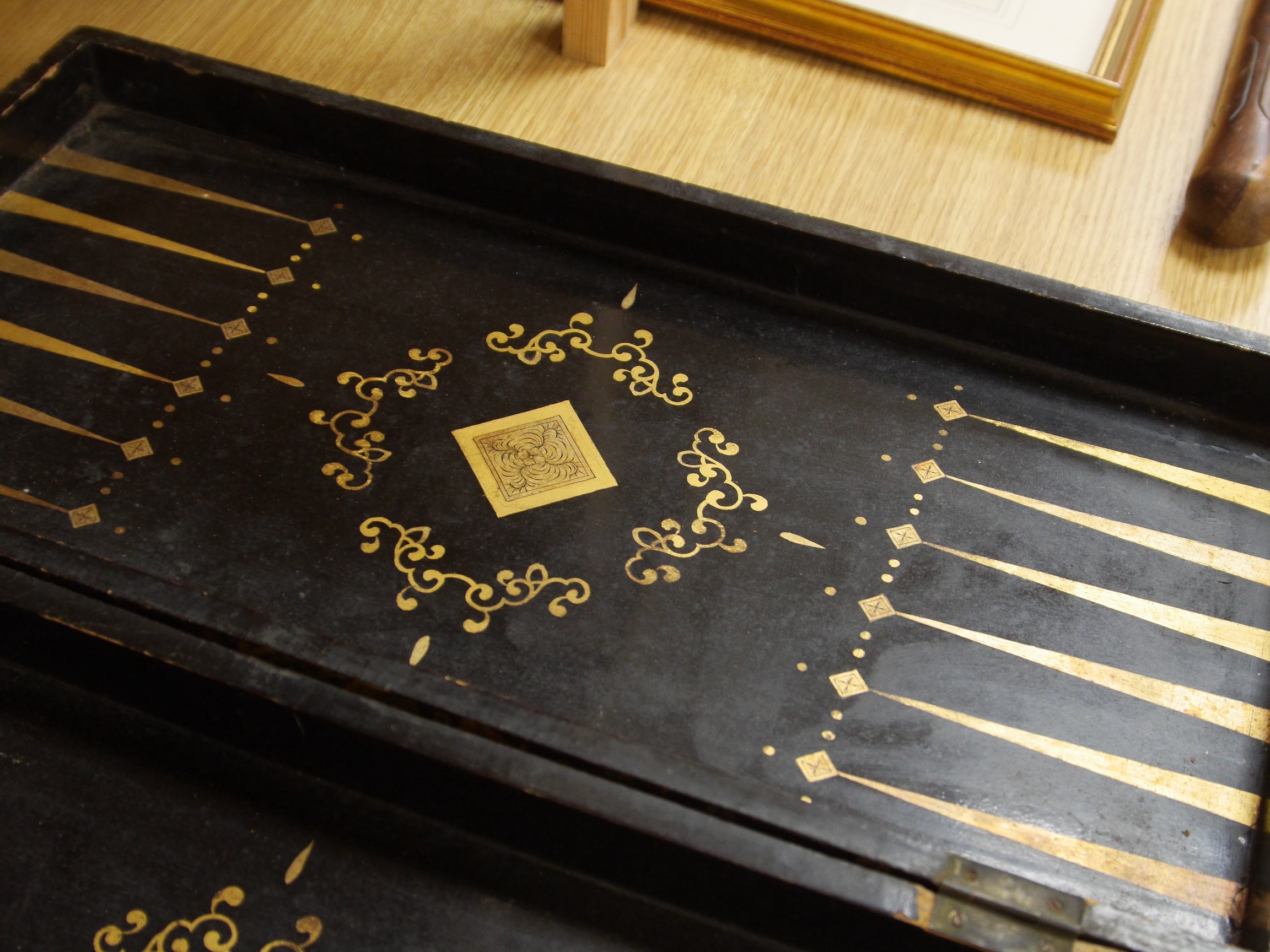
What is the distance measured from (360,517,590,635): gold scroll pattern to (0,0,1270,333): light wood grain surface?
843mm

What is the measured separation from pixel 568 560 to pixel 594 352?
39 cm

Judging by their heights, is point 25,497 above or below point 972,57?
below

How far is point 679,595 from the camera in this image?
5.56ft

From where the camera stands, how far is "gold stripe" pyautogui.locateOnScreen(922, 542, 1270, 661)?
1.69 metres

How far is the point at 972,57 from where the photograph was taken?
235cm

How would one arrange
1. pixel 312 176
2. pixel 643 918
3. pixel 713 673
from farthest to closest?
pixel 312 176, pixel 713 673, pixel 643 918

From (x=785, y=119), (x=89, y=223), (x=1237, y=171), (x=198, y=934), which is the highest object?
(x=1237, y=171)

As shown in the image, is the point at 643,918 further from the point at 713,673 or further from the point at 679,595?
the point at 679,595

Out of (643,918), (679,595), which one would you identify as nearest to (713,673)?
(679,595)

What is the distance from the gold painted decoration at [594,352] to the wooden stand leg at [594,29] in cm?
67

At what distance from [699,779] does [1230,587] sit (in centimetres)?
91

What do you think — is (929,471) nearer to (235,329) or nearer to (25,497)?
(235,329)

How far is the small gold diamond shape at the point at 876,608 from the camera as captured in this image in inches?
66.3

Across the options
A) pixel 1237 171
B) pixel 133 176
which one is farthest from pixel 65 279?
pixel 1237 171
